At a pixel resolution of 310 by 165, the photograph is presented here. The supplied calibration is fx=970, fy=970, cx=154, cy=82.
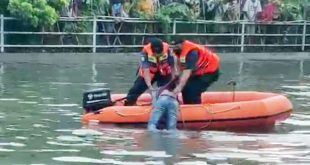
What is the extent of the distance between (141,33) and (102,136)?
15.4m

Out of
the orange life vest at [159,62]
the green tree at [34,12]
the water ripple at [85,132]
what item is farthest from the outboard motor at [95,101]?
the green tree at [34,12]

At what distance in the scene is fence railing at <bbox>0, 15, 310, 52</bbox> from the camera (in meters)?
26.0

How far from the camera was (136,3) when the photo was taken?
2781 cm

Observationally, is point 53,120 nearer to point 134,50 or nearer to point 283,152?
point 283,152

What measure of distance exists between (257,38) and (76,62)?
7.87 meters

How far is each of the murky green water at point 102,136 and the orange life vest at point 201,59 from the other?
103 centimetres

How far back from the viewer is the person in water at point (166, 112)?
13195mm

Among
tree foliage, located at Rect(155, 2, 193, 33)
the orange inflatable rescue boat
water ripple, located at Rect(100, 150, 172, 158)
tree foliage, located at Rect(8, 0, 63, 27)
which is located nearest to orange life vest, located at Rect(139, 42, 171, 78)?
the orange inflatable rescue boat

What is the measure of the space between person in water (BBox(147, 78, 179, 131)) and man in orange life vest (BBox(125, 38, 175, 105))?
0.52 meters

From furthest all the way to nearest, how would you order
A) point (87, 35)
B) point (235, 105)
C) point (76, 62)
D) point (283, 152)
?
point (87, 35), point (76, 62), point (235, 105), point (283, 152)

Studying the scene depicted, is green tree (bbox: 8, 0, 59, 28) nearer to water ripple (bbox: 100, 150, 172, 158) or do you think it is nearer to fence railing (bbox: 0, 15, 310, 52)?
fence railing (bbox: 0, 15, 310, 52)

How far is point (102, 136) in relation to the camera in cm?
1266

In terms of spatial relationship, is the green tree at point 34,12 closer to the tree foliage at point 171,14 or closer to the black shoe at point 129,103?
the tree foliage at point 171,14

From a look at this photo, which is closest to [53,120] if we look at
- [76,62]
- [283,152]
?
[283,152]
